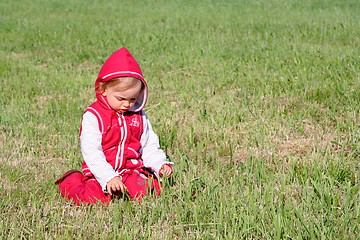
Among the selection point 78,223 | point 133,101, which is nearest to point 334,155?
point 133,101

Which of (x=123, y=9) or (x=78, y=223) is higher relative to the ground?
(x=123, y=9)

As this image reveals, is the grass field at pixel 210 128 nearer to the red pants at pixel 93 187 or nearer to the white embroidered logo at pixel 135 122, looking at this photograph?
the red pants at pixel 93 187

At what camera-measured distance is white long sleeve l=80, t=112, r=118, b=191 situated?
270 centimetres

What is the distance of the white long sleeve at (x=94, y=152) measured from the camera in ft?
8.87

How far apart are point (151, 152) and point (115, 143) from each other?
1.12 feet

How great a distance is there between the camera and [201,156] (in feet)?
11.2

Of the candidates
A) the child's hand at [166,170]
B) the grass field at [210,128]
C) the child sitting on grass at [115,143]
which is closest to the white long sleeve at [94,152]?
the child sitting on grass at [115,143]

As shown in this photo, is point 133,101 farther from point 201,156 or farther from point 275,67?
point 275,67

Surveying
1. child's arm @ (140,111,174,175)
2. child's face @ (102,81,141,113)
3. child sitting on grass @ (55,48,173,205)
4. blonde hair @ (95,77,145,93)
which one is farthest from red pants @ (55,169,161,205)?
blonde hair @ (95,77,145,93)

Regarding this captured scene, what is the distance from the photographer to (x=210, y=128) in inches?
156

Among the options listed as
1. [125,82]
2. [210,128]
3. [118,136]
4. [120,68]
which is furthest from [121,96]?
[210,128]

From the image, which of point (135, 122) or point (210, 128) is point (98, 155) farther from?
point (210, 128)

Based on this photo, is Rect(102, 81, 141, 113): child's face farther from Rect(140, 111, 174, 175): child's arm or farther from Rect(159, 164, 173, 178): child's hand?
Rect(159, 164, 173, 178): child's hand

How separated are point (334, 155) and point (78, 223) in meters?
2.35
